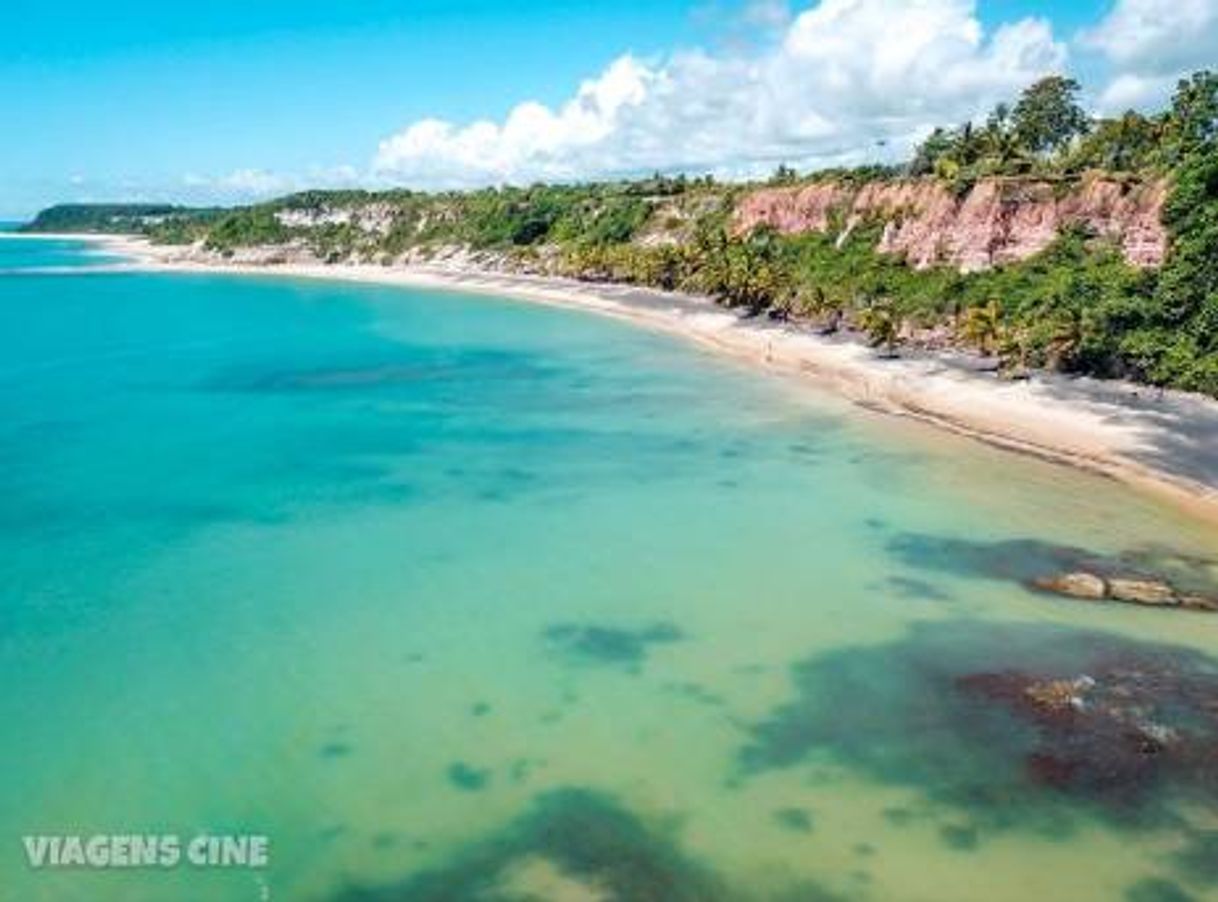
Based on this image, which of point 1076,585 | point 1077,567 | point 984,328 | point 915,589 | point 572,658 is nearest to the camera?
point 572,658

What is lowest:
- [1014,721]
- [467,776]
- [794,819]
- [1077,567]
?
[467,776]

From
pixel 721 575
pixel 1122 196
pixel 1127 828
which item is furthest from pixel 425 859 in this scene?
pixel 1122 196

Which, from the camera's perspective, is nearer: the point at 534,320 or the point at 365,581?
the point at 365,581

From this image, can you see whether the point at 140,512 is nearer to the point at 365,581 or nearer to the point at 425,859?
the point at 365,581

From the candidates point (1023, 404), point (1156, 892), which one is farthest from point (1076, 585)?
point (1023, 404)

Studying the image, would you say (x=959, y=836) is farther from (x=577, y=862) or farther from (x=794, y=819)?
(x=577, y=862)

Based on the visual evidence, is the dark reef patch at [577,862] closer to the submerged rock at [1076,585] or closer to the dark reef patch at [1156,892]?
the dark reef patch at [1156,892]
